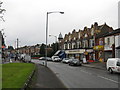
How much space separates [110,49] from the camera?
4562 cm

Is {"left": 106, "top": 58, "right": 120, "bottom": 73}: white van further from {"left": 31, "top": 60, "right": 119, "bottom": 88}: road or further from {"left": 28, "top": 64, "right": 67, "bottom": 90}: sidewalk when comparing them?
{"left": 28, "top": 64, "right": 67, "bottom": 90}: sidewalk

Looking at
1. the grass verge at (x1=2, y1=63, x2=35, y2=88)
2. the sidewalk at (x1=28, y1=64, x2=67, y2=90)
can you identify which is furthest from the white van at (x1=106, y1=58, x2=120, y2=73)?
the grass verge at (x1=2, y1=63, x2=35, y2=88)

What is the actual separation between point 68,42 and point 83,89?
68270 mm

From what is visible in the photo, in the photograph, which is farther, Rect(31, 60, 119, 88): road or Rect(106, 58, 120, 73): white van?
Rect(106, 58, 120, 73): white van

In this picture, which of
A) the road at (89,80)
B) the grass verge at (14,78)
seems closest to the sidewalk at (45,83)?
the road at (89,80)

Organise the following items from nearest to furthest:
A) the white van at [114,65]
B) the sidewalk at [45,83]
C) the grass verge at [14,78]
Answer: the grass verge at [14,78], the sidewalk at [45,83], the white van at [114,65]

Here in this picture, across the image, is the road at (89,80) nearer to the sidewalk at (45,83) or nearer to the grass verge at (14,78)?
the sidewalk at (45,83)

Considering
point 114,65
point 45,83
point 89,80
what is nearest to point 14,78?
point 45,83

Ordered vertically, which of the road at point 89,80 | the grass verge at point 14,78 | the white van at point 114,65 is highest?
the white van at point 114,65

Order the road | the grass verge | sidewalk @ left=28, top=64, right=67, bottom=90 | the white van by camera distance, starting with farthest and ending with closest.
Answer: the white van < the road < sidewalk @ left=28, top=64, right=67, bottom=90 < the grass verge

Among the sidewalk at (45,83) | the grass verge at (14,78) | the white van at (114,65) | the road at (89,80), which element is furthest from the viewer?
the white van at (114,65)

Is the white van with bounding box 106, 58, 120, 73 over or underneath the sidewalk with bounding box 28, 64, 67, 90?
over

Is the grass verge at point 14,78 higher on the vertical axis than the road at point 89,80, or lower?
higher

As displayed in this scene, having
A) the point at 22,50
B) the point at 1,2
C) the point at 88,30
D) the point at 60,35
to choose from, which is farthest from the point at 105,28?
the point at 22,50
